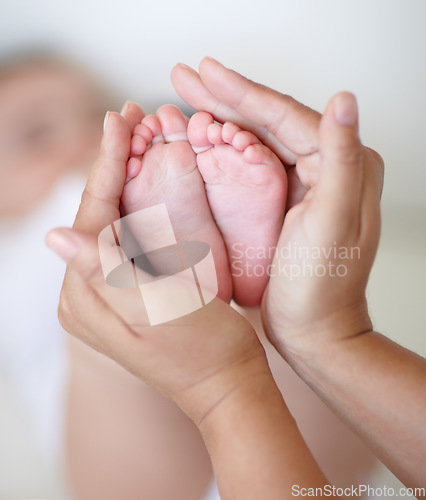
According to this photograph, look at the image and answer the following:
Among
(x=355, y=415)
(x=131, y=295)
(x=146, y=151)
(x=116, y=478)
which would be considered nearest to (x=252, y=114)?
(x=146, y=151)

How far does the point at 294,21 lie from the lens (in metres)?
1.06

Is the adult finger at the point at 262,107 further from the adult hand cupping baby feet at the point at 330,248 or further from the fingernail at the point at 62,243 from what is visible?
the fingernail at the point at 62,243

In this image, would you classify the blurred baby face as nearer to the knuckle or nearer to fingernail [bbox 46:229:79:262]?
fingernail [bbox 46:229:79:262]

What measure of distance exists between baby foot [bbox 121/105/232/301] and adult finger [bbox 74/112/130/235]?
3 cm

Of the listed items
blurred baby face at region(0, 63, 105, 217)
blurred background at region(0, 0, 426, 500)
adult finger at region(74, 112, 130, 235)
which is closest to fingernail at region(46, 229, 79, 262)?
adult finger at region(74, 112, 130, 235)

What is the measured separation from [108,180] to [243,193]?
18 centimetres

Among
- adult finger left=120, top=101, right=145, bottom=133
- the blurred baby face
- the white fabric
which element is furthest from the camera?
the blurred baby face

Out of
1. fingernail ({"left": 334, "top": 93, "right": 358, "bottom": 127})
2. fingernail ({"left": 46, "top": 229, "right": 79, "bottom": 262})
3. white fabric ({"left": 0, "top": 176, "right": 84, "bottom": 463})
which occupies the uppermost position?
fingernail ({"left": 334, "top": 93, "right": 358, "bottom": 127})

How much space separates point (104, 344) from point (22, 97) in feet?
2.14

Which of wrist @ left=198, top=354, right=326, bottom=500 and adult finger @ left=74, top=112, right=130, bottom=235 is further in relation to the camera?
adult finger @ left=74, top=112, right=130, bottom=235

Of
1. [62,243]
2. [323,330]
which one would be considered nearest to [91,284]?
[62,243]

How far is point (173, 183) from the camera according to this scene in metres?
0.70

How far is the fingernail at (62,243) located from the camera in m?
0.50

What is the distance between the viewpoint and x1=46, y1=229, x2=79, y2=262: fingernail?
0.50m
